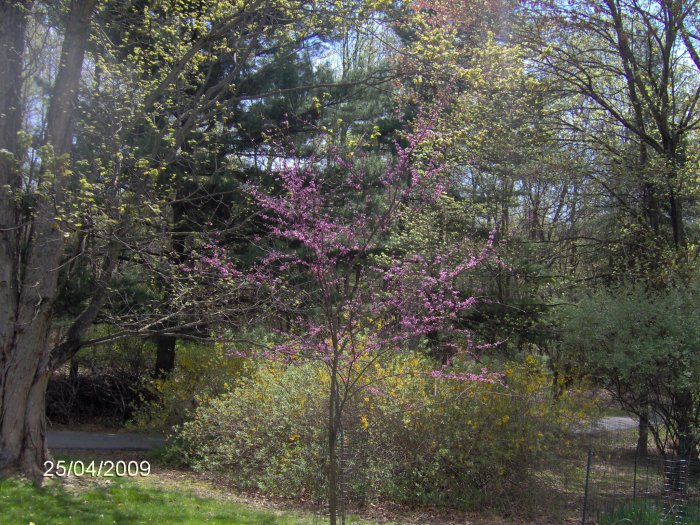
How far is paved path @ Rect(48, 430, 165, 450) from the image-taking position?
1171cm

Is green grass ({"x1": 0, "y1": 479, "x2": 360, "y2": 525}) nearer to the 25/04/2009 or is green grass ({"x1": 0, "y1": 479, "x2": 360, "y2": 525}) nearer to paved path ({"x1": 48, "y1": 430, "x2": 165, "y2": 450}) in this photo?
the 25/04/2009

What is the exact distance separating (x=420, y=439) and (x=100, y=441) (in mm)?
7183

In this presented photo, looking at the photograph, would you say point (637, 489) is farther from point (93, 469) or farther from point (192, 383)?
point (192, 383)

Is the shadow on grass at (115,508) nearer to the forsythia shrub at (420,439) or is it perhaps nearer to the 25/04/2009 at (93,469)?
the 25/04/2009 at (93,469)

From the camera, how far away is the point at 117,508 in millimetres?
6750

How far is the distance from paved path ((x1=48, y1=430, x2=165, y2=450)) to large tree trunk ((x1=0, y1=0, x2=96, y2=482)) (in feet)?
13.0

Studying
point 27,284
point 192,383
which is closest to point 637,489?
point 192,383

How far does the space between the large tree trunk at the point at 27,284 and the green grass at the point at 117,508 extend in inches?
25.2

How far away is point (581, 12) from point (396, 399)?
7860 mm

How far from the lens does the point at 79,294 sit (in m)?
11.8

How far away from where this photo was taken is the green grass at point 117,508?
6207mm

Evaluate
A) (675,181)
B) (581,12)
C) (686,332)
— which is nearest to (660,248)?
(675,181)

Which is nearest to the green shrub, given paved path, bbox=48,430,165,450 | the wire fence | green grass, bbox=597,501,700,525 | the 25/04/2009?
paved path, bbox=48,430,165,450

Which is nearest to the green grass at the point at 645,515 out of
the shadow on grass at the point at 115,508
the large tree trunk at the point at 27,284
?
the shadow on grass at the point at 115,508
